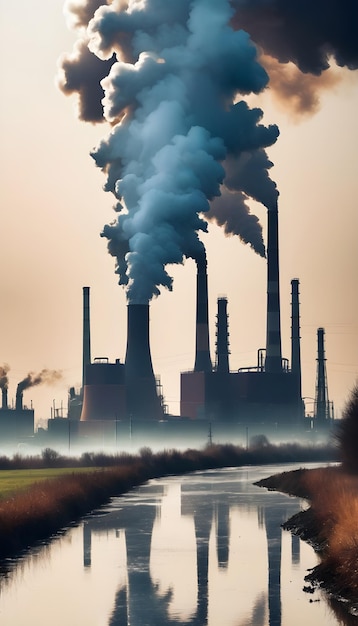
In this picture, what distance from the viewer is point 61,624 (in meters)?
20.7

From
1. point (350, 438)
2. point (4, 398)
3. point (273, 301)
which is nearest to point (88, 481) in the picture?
point (350, 438)

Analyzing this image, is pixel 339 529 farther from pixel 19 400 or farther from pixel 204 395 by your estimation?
pixel 19 400

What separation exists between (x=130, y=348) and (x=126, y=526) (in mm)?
46799

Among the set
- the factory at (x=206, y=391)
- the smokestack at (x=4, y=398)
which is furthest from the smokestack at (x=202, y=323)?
the smokestack at (x=4, y=398)

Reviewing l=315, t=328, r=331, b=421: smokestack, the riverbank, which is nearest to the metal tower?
l=315, t=328, r=331, b=421: smokestack

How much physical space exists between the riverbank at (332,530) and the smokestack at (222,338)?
54886 millimetres

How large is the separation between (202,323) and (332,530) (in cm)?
7163

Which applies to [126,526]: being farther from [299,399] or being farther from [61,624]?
[299,399]

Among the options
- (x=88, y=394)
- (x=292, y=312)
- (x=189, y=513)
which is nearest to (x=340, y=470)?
(x=189, y=513)

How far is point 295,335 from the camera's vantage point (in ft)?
346

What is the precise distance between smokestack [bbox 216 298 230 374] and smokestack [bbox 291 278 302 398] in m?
5.43

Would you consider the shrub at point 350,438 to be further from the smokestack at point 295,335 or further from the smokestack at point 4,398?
the smokestack at point 4,398

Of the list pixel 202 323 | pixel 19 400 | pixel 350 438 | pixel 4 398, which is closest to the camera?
pixel 350 438

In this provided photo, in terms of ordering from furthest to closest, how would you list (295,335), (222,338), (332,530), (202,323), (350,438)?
1. (222,338)
2. (295,335)
3. (202,323)
4. (350,438)
5. (332,530)
